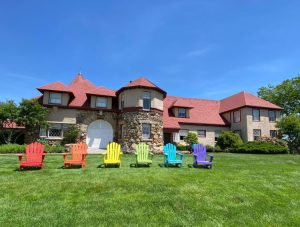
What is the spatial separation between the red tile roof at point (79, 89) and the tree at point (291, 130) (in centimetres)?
1840

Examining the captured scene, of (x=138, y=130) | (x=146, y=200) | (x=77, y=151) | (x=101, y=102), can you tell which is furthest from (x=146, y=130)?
(x=146, y=200)

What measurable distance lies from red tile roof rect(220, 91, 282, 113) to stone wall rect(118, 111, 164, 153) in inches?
468

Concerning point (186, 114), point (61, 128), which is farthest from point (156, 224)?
point (186, 114)

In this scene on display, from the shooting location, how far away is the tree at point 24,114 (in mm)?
20266

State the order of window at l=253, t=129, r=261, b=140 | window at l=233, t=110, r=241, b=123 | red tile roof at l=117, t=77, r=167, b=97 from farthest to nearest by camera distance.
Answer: window at l=233, t=110, r=241, b=123, window at l=253, t=129, r=261, b=140, red tile roof at l=117, t=77, r=167, b=97

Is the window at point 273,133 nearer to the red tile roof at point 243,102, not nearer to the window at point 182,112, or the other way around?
the red tile roof at point 243,102

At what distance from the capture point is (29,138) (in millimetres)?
21641

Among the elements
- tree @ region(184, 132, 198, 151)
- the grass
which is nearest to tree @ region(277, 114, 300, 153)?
tree @ region(184, 132, 198, 151)

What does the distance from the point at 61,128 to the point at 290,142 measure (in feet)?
78.1

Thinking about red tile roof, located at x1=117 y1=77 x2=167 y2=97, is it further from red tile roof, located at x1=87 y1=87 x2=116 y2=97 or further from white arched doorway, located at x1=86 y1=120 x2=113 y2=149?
white arched doorway, located at x1=86 y1=120 x2=113 y2=149

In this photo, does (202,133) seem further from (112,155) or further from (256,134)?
(112,155)

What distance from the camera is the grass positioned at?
16.0ft

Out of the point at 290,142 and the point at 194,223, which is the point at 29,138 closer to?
the point at 194,223

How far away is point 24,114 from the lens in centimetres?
2078
